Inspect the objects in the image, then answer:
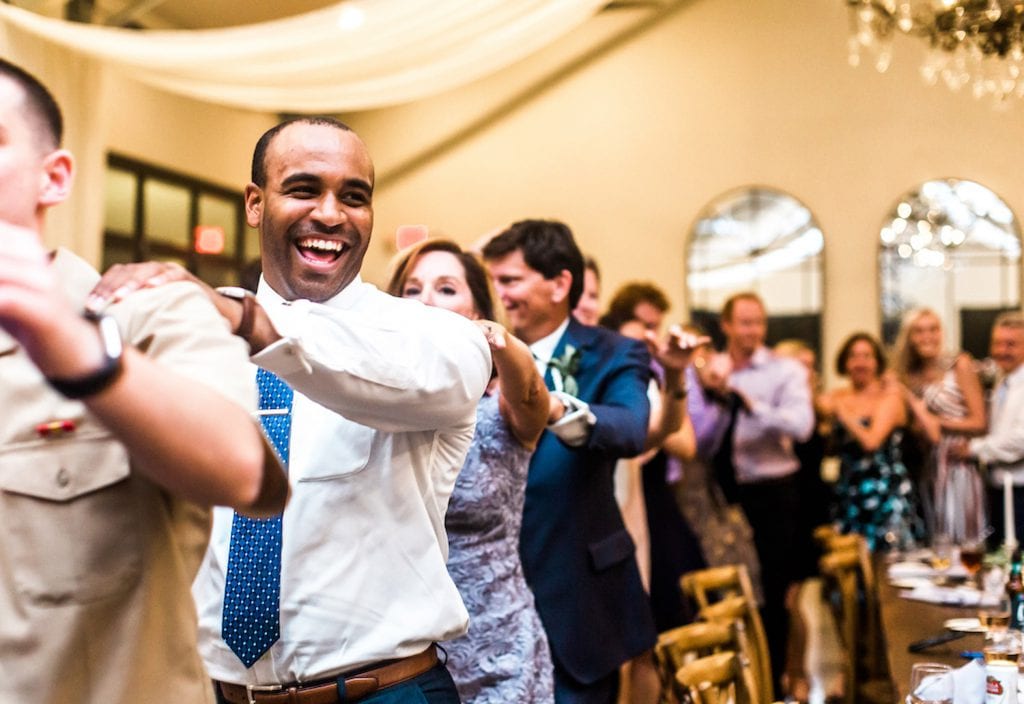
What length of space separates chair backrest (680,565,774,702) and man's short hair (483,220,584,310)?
867mm

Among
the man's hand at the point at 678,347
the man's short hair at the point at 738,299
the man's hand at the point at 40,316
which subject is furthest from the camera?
the man's short hair at the point at 738,299

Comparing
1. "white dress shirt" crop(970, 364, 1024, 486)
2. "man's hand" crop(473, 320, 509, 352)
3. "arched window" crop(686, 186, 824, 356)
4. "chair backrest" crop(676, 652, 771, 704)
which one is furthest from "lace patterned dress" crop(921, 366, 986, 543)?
"man's hand" crop(473, 320, 509, 352)

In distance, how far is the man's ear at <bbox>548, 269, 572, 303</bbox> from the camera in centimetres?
292

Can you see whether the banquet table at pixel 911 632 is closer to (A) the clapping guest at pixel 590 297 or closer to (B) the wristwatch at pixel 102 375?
(A) the clapping guest at pixel 590 297

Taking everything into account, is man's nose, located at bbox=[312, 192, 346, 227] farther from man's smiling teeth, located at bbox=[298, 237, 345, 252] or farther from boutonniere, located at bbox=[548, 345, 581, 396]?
boutonniere, located at bbox=[548, 345, 581, 396]

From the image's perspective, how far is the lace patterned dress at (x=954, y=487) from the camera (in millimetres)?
6230

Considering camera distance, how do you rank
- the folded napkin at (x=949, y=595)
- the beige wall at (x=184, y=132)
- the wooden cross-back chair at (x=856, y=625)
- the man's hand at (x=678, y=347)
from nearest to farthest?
1. the man's hand at (x=678, y=347)
2. the folded napkin at (x=949, y=595)
3. the wooden cross-back chair at (x=856, y=625)
4. the beige wall at (x=184, y=132)

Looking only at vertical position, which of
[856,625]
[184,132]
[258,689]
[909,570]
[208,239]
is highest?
[184,132]

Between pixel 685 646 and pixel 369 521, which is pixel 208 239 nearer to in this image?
pixel 685 646

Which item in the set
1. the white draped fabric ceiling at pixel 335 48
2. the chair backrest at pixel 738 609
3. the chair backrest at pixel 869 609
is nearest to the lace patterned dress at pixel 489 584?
the chair backrest at pixel 738 609

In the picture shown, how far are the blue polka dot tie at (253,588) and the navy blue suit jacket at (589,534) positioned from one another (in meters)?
1.03

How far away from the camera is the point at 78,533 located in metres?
1.14

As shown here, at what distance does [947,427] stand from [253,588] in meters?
5.38

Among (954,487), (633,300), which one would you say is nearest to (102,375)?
(633,300)
